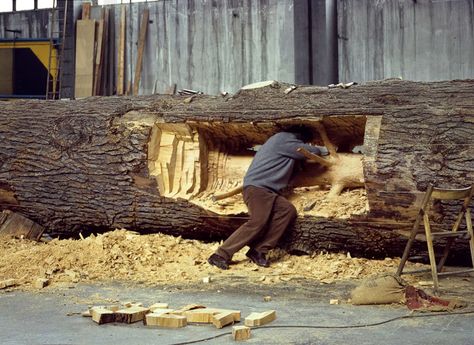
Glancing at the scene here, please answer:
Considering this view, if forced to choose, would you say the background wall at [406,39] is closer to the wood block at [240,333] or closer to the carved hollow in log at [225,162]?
the carved hollow in log at [225,162]

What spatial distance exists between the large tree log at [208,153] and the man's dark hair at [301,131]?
11cm

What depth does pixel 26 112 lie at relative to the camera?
9.20 meters

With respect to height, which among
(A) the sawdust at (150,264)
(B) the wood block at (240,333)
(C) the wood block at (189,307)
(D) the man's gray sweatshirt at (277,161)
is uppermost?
(D) the man's gray sweatshirt at (277,161)

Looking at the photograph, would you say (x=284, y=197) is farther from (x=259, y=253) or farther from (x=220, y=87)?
(x=220, y=87)

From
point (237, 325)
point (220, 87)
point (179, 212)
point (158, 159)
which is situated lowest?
point (237, 325)

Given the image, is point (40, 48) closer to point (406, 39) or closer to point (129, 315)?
point (406, 39)

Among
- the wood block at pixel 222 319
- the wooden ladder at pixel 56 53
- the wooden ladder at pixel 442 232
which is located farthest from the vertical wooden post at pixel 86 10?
the wood block at pixel 222 319

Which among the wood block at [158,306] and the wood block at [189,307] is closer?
the wood block at [189,307]

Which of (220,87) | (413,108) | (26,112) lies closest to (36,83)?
(220,87)

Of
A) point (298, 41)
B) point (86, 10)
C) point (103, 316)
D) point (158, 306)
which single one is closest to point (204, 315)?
point (158, 306)

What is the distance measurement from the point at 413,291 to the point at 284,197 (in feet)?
8.51

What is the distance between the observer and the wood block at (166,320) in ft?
17.0

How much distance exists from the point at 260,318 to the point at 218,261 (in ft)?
8.13

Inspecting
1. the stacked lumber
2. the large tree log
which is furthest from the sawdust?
the stacked lumber
